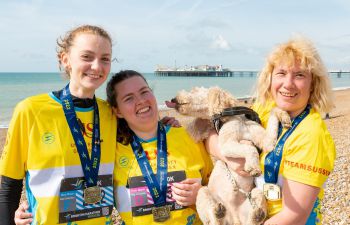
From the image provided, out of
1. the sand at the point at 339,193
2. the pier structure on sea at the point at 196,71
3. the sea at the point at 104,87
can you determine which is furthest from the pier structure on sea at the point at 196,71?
the sand at the point at 339,193

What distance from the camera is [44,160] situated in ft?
10.00

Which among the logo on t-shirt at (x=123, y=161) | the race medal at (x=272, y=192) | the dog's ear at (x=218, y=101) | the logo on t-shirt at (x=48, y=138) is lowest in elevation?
the race medal at (x=272, y=192)

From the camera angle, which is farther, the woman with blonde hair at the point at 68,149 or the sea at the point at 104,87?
the sea at the point at 104,87

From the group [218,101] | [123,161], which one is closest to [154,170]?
[123,161]

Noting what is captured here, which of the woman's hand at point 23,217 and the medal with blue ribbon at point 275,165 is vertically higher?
the medal with blue ribbon at point 275,165

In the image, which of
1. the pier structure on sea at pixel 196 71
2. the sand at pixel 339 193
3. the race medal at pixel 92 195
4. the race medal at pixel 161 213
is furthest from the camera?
the pier structure on sea at pixel 196 71

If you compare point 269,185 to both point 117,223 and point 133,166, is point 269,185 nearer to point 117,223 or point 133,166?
point 133,166

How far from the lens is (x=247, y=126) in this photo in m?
3.68

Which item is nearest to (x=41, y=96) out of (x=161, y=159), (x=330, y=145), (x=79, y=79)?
(x=79, y=79)

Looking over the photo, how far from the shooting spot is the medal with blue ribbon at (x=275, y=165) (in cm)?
311

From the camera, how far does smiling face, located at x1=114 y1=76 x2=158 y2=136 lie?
3.57 meters

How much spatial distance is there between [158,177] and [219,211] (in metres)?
0.69

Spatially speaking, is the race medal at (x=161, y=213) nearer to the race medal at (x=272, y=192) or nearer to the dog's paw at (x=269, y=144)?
the race medal at (x=272, y=192)

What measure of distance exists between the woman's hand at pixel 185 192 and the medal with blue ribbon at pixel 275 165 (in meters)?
0.71
